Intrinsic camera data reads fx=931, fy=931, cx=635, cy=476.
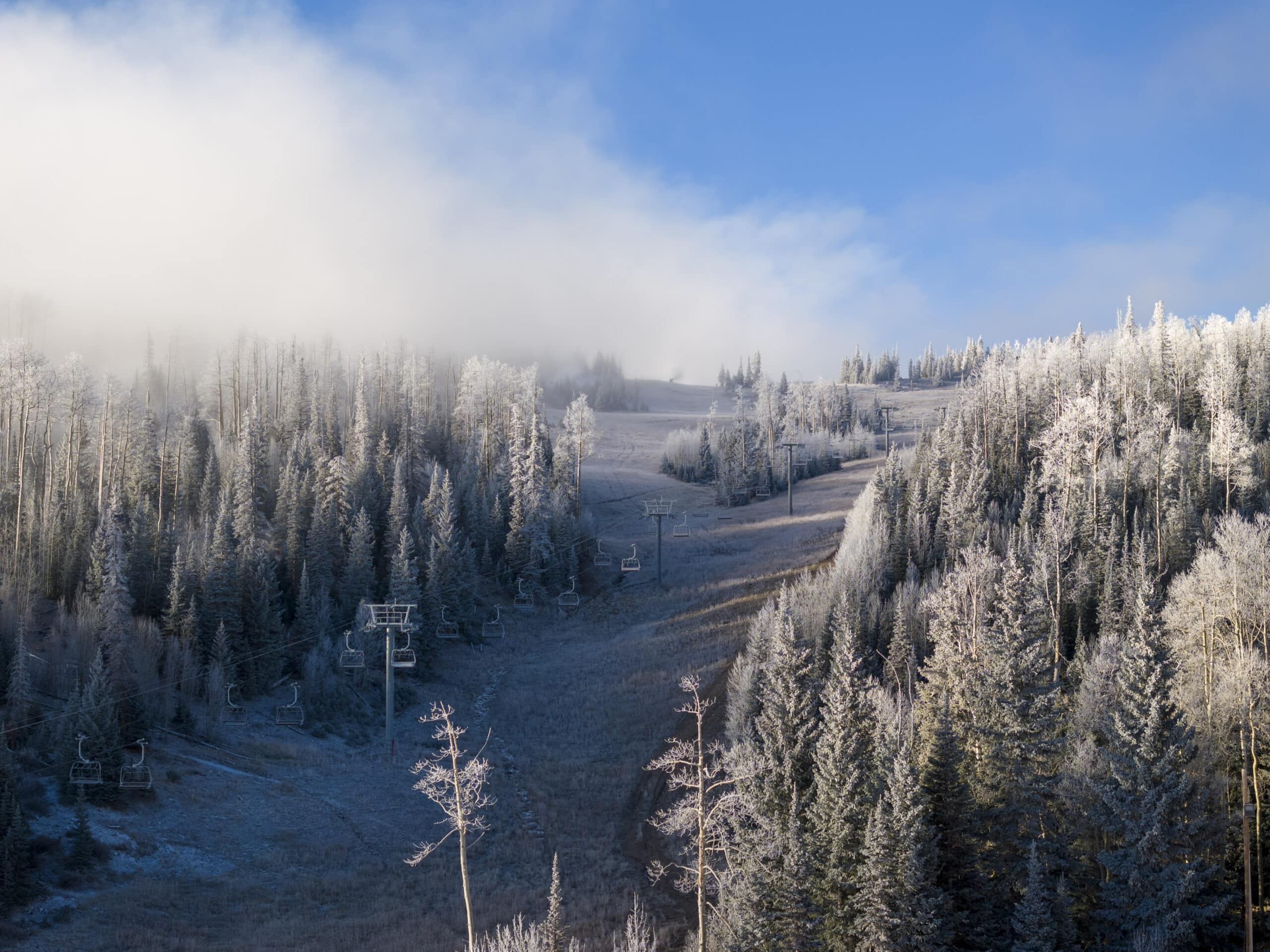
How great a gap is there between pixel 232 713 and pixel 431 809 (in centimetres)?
1304

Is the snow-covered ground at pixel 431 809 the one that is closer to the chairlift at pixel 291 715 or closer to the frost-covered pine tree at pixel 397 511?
the chairlift at pixel 291 715

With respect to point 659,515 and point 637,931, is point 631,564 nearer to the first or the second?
point 659,515

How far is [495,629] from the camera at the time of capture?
69.8 m

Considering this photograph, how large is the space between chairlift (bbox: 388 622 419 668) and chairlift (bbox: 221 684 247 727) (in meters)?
8.50

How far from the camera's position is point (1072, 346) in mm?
126062

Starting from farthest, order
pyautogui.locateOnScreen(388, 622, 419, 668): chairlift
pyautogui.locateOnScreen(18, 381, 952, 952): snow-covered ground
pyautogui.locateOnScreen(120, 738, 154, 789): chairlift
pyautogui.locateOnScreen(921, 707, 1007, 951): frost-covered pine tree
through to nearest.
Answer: pyautogui.locateOnScreen(388, 622, 419, 668): chairlift
pyautogui.locateOnScreen(120, 738, 154, 789): chairlift
pyautogui.locateOnScreen(18, 381, 952, 952): snow-covered ground
pyautogui.locateOnScreen(921, 707, 1007, 951): frost-covered pine tree

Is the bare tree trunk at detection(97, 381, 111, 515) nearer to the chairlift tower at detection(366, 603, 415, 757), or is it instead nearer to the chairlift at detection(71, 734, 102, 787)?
the chairlift tower at detection(366, 603, 415, 757)

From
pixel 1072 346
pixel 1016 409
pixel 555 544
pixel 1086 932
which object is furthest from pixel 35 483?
pixel 1072 346

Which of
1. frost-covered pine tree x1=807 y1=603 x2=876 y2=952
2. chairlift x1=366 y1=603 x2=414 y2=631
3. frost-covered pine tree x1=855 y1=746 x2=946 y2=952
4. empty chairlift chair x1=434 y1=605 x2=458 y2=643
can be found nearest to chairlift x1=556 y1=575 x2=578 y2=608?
empty chairlift chair x1=434 y1=605 x2=458 y2=643

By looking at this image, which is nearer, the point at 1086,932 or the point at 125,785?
the point at 1086,932

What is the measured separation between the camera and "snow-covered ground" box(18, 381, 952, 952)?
34812 millimetres

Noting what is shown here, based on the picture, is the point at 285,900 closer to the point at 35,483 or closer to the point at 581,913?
the point at 581,913

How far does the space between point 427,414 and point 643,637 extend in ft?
194

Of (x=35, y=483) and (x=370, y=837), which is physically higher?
(x=35, y=483)
